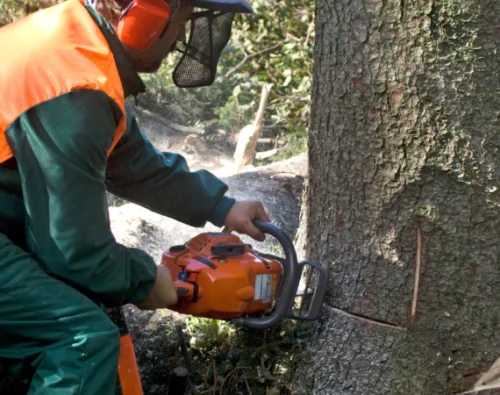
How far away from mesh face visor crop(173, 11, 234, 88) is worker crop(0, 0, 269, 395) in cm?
50

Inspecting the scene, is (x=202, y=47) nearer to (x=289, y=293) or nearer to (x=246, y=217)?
(x=246, y=217)

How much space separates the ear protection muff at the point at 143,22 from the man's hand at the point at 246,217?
80 cm

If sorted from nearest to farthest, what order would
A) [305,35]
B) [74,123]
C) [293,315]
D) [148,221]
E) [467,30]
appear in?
[74,123], [467,30], [293,315], [148,221], [305,35]

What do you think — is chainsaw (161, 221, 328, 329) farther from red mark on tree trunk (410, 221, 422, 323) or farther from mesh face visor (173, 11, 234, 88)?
mesh face visor (173, 11, 234, 88)

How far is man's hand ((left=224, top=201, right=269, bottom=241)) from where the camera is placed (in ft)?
9.25

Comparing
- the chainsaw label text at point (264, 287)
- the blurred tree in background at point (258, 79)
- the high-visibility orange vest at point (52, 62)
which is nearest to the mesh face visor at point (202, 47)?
the high-visibility orange vest at point (52, 62)

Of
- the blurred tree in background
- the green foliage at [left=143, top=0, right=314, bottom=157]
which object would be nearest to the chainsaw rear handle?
the blurred tree in background

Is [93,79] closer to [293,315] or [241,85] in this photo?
[293,315]

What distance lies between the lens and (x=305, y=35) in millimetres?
7895

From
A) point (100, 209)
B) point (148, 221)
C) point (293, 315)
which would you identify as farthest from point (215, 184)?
A: point (148, 221)

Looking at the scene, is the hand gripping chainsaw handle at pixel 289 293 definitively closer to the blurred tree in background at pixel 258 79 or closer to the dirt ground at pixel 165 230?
the dirt ground at pixel 165 230

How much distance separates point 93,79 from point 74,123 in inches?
5.7

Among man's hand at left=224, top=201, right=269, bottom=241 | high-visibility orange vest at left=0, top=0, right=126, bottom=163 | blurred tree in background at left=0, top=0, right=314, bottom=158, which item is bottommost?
blurred tree in background at left=0, top=0, right=314, bottom=158

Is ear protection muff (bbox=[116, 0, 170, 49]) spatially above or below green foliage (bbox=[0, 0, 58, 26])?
above
